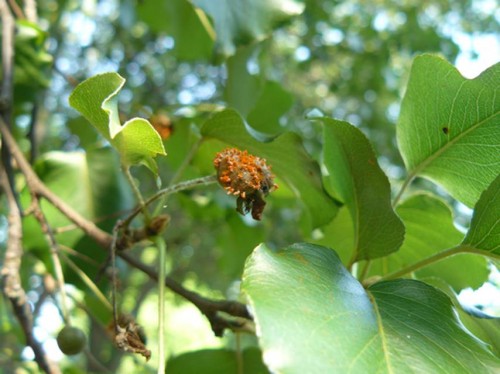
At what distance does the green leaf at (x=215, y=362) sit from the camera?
98cm

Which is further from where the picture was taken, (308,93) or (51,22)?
(308,93)

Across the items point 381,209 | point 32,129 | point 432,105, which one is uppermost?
point 432,105

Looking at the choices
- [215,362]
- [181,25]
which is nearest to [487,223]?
[215,362]

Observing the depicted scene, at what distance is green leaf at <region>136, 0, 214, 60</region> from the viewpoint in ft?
5.08

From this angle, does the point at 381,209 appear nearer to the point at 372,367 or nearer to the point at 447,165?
the point at 447,165

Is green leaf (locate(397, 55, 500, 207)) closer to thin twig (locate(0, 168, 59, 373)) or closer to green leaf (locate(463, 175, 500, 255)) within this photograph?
green leaf (locate(463, 175, 500, 255))

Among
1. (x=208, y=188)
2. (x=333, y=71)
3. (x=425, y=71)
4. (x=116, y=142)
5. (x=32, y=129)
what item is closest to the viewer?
(x=116, y=142)

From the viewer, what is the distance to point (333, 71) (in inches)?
197

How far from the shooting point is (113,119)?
2.04 ft

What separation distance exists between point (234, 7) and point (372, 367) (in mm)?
779

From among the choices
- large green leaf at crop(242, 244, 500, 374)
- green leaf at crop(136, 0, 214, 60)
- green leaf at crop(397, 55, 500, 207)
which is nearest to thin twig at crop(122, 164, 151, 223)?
large green leaf at crop(242, 244, 500, 374)

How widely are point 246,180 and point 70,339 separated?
0.38 metres

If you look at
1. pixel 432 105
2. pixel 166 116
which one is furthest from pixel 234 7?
pixel 432 105

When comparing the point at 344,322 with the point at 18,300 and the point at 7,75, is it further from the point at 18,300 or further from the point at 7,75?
the point at 7,75
